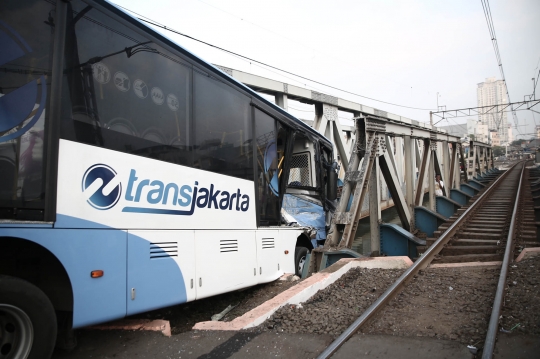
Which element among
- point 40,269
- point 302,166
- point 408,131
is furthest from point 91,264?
point 408,131

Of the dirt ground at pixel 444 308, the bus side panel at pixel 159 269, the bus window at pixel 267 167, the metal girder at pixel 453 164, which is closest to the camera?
the bus side panel at pixel 159 269

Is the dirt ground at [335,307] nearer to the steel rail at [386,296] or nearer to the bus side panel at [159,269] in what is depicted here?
the steel rail at [386,296]

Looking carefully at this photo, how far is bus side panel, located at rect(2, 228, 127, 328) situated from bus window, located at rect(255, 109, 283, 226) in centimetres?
249

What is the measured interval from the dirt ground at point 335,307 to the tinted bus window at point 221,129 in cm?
183

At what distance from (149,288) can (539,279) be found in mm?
4533

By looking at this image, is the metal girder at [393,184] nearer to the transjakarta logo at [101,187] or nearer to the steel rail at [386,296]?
the steel rail at [386,296]

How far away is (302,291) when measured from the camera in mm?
4336

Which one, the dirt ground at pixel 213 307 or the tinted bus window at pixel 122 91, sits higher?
the tinted bus window at pixel 122 91

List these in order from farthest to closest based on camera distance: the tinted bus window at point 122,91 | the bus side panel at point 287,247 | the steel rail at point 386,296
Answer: the bus side panel at point 287,247, the steel rail at point 386,296, the tinted bus window at point 122,91

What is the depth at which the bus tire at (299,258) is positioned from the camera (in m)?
6.37

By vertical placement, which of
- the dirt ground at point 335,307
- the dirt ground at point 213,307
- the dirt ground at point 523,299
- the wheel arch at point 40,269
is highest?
the wheel arch at point 40,269

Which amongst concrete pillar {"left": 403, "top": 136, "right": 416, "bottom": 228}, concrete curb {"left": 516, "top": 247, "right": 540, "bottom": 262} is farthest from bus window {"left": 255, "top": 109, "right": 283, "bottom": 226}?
concrete pillar {"left": 403, "top": 136, "right": 416, "bottom": 228}

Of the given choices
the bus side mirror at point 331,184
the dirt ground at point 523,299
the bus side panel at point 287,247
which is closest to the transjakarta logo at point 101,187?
the bus side panel at point 287,247

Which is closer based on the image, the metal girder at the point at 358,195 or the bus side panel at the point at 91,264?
the bus side panel at the point at 91,264
